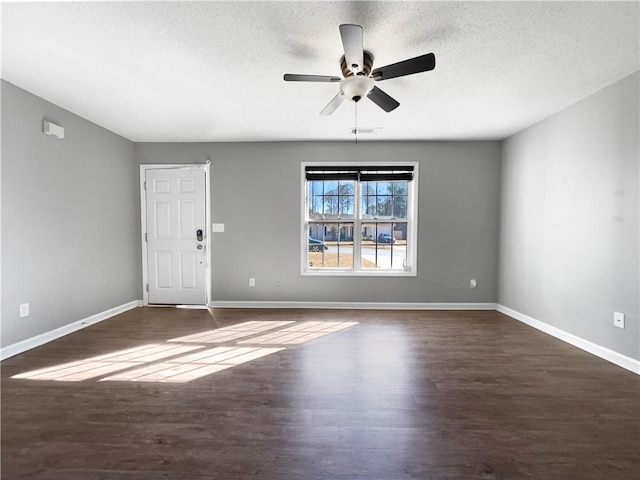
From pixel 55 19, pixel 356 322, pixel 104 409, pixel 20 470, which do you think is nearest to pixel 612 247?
pixel 356 322

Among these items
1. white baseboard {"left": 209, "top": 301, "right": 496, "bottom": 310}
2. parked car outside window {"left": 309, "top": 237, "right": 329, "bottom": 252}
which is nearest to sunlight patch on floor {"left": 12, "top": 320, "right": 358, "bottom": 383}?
white baseboard {"left": 209, "top": 301, "right": 496, "bottom": 310}

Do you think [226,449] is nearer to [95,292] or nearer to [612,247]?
[95,292]

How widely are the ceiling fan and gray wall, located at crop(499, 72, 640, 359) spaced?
2.09 metres

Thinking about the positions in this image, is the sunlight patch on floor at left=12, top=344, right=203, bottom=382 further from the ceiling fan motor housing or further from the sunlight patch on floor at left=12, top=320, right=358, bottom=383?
the ceiling fan motor housing

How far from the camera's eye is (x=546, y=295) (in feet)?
11.2

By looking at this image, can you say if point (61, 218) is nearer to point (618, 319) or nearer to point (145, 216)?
point (145, 216)

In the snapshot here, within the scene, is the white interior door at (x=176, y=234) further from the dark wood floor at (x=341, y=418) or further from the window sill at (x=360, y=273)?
the window sill at (x=360, y=273)

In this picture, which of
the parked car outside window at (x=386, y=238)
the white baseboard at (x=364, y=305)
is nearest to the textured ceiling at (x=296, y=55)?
the parked car outside window at (x=386, y=238)

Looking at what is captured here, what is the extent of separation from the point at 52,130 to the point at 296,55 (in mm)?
2735

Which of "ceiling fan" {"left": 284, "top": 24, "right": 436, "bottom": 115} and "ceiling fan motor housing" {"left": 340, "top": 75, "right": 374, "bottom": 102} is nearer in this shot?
"ceiling fan" {"left": 284, "top": 24, "right": 436, "bottom": 115}

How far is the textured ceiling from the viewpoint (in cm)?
176

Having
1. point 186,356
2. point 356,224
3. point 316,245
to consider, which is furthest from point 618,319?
point 186,356

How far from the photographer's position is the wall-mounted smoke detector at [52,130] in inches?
115

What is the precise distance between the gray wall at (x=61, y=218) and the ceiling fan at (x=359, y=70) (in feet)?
8.89
